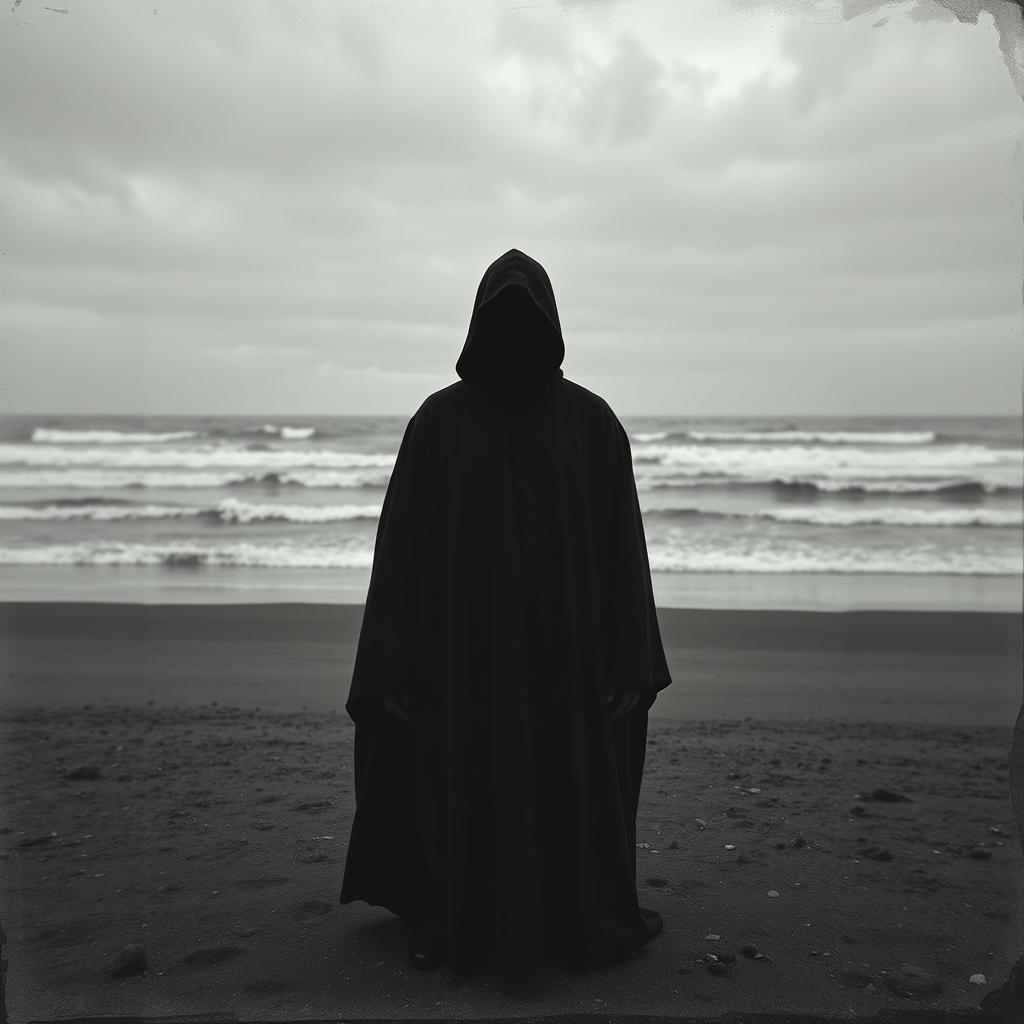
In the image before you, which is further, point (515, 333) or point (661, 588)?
point (661, 588)

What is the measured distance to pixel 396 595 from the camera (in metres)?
3.42

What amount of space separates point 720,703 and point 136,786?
4.24 metres

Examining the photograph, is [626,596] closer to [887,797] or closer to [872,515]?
[887,797]

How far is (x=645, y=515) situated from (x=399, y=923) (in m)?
15.6

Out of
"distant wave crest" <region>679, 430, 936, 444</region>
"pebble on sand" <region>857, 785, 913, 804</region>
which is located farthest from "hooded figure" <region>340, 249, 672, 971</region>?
"distant wave crest" <region>679, 430, 936, 444</region>

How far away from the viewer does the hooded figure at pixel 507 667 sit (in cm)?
330

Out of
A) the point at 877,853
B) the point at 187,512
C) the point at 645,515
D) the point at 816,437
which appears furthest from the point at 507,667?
the point at 816,437

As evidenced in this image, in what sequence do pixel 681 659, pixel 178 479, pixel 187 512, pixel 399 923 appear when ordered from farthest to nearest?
pixel 178 479 → pixel 187 512 → pixel 681 659 → pixel 399 923

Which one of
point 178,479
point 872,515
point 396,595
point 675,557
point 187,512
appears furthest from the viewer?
point 178,479

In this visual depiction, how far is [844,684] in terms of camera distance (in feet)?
26.7

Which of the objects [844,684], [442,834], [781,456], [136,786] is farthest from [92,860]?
[781,456]

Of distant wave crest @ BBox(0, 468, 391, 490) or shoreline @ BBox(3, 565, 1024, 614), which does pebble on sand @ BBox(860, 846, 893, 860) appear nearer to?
shoreline @ BBox(3, 565, 1024, 614)

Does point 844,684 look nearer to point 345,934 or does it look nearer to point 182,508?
point 345,934

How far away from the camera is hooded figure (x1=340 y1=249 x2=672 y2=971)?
3297 millimetres
